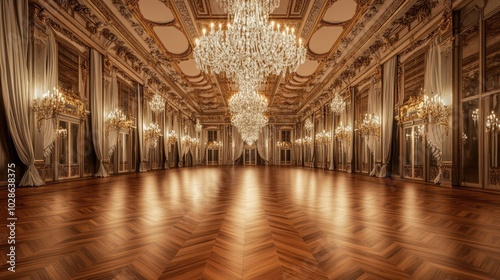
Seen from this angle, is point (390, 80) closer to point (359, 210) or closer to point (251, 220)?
point (359, 210)

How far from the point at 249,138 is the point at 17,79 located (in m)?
9.72

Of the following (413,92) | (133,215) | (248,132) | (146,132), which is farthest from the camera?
A: (248,132)

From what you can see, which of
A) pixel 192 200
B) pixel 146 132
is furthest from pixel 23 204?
pixel 146 132

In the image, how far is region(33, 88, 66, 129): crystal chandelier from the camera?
520cm

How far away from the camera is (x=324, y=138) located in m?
13.8

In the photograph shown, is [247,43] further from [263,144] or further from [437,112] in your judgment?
[263,144]

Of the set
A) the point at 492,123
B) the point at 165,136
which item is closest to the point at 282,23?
the point at 492,123

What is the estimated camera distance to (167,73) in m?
12.3

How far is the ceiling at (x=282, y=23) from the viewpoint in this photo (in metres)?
6.97

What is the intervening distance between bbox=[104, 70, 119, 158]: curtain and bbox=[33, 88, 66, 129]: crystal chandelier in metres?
2.48

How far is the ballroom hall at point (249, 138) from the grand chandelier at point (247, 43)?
4 centimetres

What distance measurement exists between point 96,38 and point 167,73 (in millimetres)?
4959

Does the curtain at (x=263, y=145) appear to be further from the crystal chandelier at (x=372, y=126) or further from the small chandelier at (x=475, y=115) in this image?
the small chandelier at (x=475, y=115)

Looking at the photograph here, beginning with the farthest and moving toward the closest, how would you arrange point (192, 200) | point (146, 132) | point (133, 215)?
point (146, 132) → point (192, 200) → point (133, 215)
